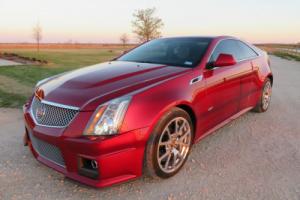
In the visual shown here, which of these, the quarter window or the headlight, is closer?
the headlight

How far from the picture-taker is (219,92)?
13.4 feet

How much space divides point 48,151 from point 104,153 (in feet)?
2.29

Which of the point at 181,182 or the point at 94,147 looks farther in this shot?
the point at 181,182


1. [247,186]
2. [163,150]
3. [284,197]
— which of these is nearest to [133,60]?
[163,150]

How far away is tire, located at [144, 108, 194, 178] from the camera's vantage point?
3.09 m

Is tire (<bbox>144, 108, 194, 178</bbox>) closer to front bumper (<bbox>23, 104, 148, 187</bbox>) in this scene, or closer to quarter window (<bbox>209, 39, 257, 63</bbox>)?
front bumper (<bbox>23, 104, 148, 187</bbox>)

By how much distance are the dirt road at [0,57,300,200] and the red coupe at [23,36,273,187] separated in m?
0.22

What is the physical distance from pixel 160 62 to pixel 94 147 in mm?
1823

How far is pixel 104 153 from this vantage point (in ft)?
9.11

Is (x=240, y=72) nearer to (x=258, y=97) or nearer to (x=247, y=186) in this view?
(x=258, y=97)

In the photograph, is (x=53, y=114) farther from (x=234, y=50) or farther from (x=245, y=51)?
(x=245, y=51)

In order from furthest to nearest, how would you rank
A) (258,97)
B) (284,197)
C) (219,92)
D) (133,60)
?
(258,97), (133,60), (219,92), (284,197)

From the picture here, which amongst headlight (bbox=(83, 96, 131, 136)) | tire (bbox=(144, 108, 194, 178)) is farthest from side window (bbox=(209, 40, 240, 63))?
headlight (bbox=(83, 96, 131, 136))

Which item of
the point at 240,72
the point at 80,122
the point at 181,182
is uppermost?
the point at 240,72
